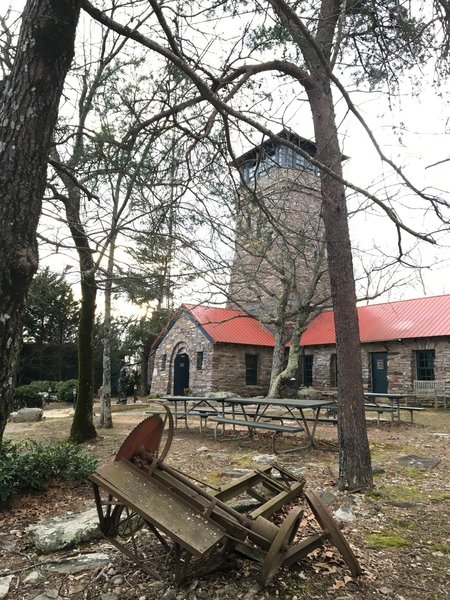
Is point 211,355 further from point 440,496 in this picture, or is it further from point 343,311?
point 440,496

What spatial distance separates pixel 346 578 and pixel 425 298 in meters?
20.7

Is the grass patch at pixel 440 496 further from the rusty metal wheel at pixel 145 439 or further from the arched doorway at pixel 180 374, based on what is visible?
the arched doorway at pixel 180 374

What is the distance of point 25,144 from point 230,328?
69.6 feet

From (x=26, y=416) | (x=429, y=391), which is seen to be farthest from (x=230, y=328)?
(x=26, y=416)

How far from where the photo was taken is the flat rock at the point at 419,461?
A: 272 inches

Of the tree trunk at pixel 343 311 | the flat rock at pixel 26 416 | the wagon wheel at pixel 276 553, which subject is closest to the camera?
the wagon wheel at pixel 276 553

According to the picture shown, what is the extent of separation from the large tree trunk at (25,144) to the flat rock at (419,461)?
624 centimetres

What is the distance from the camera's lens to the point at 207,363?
2227 cm

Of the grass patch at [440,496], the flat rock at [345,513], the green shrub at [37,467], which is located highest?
the green shrub at [37,467]

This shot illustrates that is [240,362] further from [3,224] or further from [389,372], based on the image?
[3,224]

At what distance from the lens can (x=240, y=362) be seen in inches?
903

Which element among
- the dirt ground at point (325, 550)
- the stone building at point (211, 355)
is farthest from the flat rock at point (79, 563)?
the stone building at point (211, 355)

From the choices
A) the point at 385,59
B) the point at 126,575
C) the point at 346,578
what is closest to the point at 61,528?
the point at 126,575

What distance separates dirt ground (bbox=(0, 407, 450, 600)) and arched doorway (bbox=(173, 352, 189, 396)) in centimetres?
1684
